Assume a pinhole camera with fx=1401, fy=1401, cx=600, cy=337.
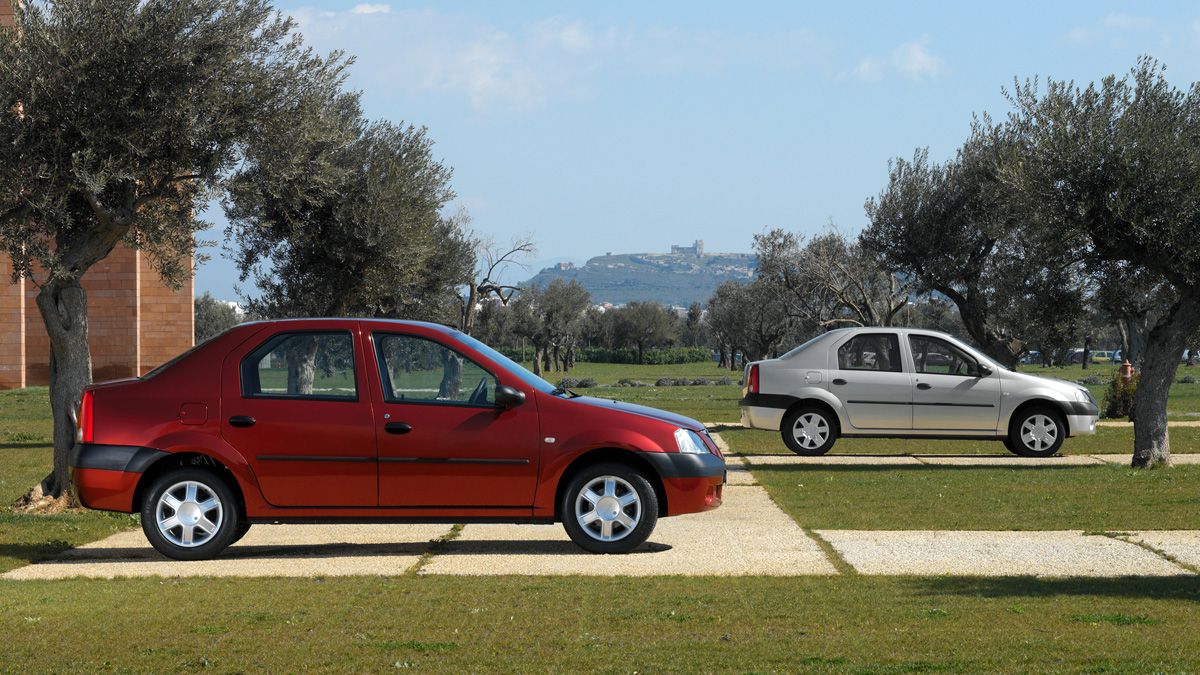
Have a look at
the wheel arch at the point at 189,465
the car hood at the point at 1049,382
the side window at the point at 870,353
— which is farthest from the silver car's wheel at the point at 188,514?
the car hood at the point at 1049,382

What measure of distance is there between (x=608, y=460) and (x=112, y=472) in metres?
3.37

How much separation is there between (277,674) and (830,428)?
1372 cm

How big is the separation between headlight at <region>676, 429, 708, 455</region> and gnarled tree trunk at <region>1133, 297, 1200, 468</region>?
8903 mm

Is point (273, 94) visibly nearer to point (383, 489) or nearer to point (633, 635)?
point (383, 489)

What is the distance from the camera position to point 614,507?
9.69 meters

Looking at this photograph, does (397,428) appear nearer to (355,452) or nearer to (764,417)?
(355,452)

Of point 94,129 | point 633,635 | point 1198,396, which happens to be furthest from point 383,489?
point 1198,396

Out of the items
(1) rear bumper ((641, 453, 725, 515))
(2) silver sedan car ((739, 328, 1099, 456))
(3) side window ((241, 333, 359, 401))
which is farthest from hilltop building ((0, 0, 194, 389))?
(1) rear bumper ((641, 453, 725, 515))

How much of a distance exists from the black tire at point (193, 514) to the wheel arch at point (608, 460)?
2197 millimetres

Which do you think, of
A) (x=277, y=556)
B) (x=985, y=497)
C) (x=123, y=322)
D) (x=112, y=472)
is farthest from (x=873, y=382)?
(x=123, y=322)

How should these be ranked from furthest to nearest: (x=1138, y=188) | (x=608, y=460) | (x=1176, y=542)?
(x=1138, y=188)
(x=1176, y=542)
(x=608, y=460)

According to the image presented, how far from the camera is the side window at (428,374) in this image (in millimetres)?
9680

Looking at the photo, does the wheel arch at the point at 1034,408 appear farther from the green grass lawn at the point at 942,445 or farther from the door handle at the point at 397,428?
the door handle at the point at 397,428

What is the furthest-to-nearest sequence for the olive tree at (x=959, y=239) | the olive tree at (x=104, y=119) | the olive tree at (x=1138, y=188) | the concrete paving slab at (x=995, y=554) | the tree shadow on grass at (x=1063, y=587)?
the olive tree at (x=959, y=239)
the olive tree at (x=1138, y=188)
the olive tree at (x=104, y=119)
the concrete paving slab at (x=995, y=554)
the tree shadow on grass at (x=1063, y=587)
